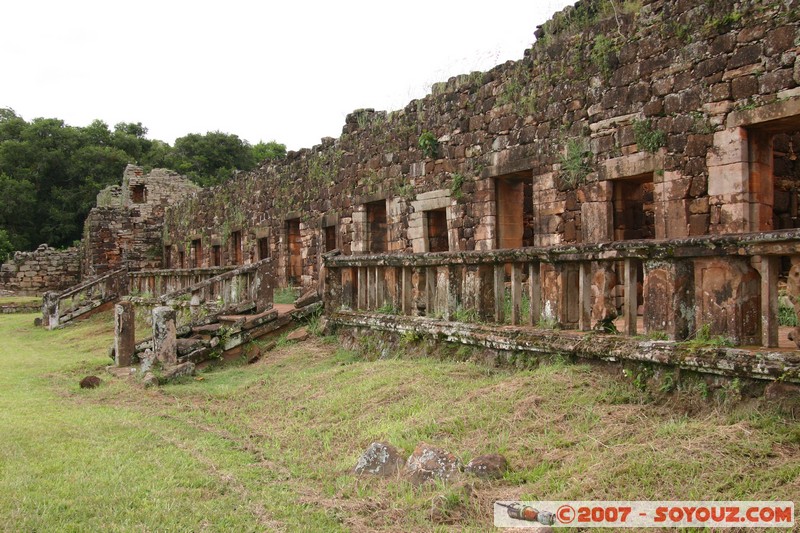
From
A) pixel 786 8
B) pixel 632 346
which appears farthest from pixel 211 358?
pixel 786 8

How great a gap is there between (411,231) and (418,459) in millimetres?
10263

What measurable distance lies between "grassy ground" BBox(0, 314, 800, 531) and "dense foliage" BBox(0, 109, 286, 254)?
1513 inches

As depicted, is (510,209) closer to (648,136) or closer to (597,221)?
(597,221)

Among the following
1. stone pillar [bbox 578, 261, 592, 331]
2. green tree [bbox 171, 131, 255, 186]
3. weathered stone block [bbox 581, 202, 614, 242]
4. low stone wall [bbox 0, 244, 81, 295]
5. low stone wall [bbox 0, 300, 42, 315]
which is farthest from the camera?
green tree [bbox 171, 131, 255, 186]

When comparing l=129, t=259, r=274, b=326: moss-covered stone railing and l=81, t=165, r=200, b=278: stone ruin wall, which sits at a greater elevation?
l=81, t=165, r=200, b=278: stone ruin wall

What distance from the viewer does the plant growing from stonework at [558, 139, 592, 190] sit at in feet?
Answer: 35.0

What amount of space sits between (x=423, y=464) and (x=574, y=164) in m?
7.23

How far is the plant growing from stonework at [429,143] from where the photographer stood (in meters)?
13.9

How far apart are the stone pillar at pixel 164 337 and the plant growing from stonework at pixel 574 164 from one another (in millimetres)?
6395

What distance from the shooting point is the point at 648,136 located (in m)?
9.65

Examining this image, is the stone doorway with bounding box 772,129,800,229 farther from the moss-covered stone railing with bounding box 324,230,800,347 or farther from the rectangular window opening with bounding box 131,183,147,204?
the rectangular window opening with bounding box 131,183,147,204

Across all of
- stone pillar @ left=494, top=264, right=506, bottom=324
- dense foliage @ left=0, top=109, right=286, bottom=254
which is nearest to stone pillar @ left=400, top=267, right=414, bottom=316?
stone pillar @ left=494, top=264, right=506, bottom=324

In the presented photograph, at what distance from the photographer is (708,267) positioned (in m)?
4.82

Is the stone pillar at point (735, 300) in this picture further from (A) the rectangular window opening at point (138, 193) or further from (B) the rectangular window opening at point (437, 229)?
(A) the rectangular window opening at point (138, 193)
